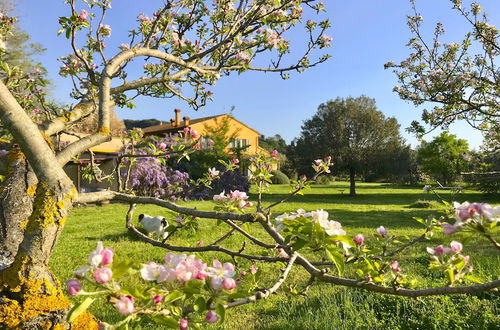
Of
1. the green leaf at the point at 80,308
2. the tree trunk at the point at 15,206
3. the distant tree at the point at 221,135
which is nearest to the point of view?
the green leaf at the point at 80,308

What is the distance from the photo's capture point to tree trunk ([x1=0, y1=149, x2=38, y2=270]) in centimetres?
206

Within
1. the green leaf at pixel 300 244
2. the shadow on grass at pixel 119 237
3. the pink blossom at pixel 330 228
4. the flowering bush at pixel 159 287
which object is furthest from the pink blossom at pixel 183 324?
the shadow on grass at pixel 119 237

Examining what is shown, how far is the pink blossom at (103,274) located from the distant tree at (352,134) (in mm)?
24561

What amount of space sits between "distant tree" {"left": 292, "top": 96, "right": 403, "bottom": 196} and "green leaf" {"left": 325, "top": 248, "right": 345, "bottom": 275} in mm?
24036

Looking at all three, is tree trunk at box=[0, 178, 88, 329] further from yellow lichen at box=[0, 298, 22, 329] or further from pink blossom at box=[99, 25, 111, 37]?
pink blossom at box=[99, 25, 111, 37]

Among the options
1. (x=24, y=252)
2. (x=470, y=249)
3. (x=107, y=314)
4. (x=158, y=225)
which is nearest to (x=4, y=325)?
(x=24, y=252)

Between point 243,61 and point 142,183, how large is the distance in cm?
1422

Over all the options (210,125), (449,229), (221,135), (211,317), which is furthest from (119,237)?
(210,125)

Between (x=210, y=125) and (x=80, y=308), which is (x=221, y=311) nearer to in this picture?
(x=80, y=308)

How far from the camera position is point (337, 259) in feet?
4.23

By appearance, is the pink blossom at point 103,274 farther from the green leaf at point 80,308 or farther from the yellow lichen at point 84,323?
the yellow lichen at point 84,323

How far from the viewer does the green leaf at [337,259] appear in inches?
50.1

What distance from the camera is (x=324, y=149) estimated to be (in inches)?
999

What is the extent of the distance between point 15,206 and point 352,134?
24904 millimetres
